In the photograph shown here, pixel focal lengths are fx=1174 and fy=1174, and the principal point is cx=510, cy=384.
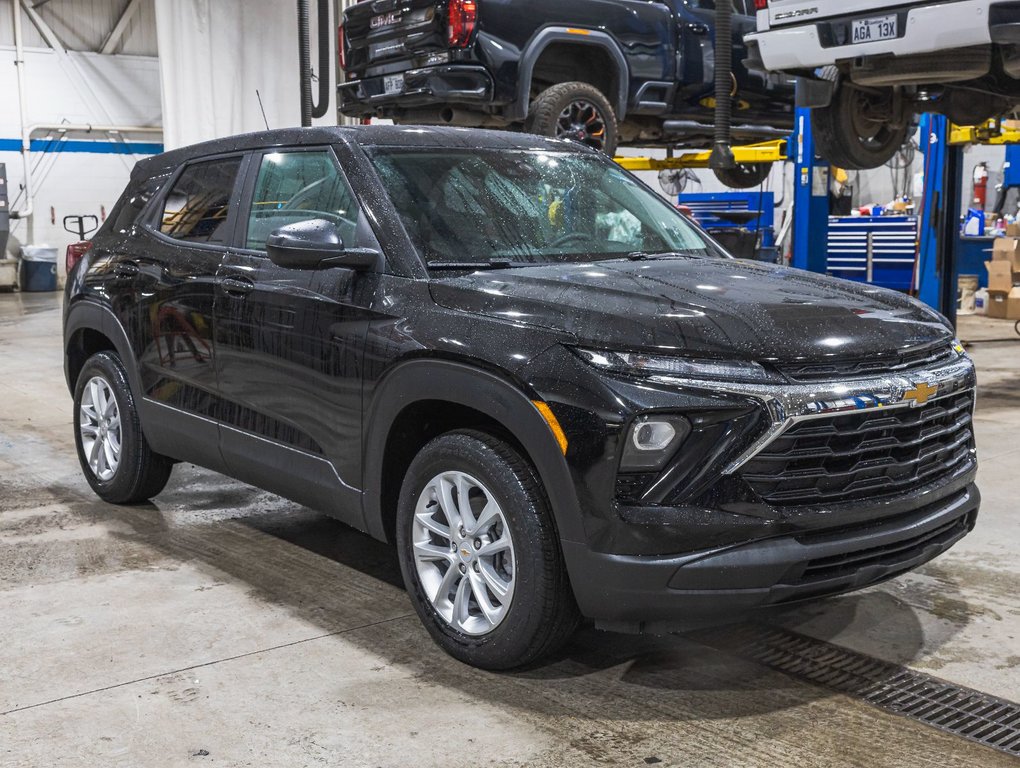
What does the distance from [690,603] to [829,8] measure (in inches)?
205

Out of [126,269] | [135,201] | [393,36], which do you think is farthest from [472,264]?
[393,36]

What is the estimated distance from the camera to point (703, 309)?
312cm

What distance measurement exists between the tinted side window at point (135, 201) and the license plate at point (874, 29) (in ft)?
13.8

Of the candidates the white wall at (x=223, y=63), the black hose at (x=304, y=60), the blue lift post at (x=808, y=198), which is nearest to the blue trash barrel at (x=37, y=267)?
the white wall at (x=223, y=63)

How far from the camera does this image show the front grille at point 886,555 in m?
3.00

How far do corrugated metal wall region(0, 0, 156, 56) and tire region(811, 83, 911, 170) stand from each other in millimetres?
15997

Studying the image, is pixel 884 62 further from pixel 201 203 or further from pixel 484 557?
pixel 484 557

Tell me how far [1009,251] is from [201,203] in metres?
10.3

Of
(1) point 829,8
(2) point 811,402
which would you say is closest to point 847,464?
(2) point 811,402

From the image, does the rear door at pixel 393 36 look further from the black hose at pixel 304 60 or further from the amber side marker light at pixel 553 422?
the amber side marker light at pixel 553 422

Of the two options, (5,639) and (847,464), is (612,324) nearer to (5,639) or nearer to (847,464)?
(847,464)

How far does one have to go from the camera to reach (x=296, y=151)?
4195 millimetres

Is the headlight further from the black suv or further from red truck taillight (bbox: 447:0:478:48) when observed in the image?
red truck taillight (bbox: 447:0:478:48)

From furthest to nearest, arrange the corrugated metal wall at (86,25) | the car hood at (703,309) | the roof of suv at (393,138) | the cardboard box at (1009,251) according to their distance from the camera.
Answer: the corrugated metal wall at (86,25)
the cardboard box at (1009,251)
the roof of suv at (393,138)
the car hood at (703,309)
